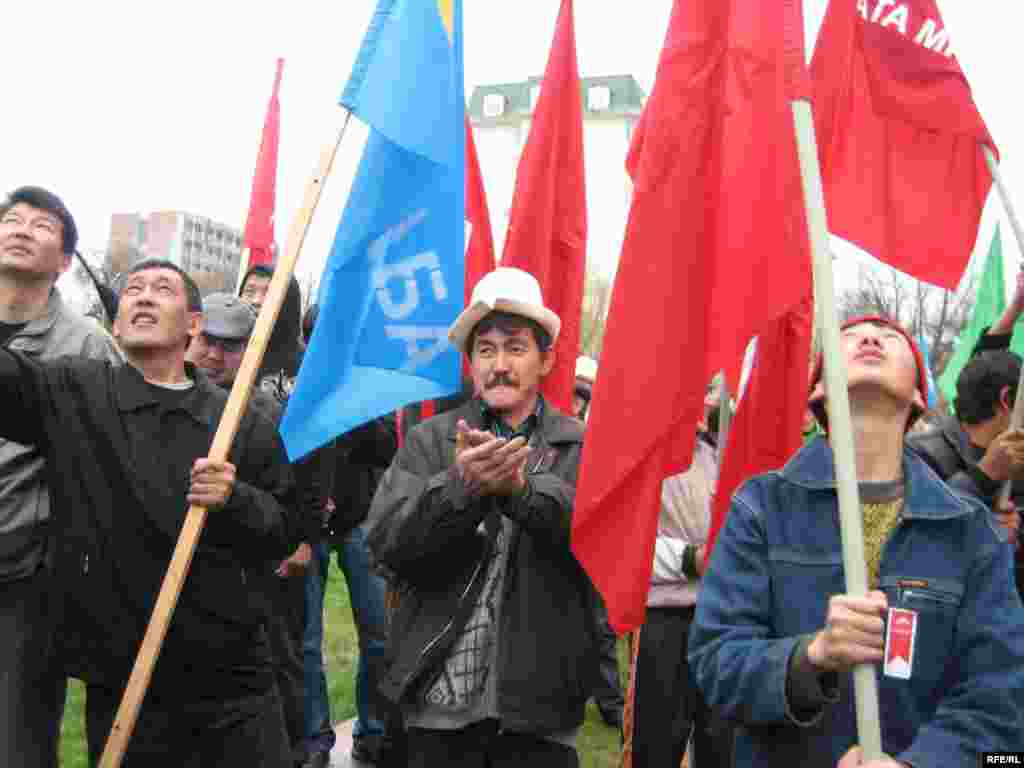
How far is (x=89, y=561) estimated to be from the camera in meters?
2.97

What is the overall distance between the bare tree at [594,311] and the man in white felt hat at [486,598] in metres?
32.4

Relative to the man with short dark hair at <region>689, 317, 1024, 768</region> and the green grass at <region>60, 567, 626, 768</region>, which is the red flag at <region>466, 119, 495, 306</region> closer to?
the green grass at <region>60, 567, 626, 768</region>

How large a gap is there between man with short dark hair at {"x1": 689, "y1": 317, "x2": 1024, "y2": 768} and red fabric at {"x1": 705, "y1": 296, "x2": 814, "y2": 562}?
2.89ft

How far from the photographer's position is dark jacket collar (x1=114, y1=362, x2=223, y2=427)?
10.3 ft

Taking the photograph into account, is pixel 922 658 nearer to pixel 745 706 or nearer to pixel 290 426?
pixel 745 706

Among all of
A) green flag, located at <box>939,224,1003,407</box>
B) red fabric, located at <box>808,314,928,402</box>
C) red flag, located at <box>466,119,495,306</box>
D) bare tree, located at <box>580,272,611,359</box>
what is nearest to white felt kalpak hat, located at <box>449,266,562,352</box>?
red fabric, located at <box>808,314,928,402</box>

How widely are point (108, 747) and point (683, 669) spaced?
2246 millimetres

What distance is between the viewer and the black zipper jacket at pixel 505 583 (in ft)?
9.30

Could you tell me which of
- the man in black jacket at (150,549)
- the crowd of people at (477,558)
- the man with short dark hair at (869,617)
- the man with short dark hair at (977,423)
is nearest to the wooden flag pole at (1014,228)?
the crowd of people at (477,558)

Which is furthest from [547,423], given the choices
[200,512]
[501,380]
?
[200,512]

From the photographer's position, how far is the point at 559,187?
16.0 ft

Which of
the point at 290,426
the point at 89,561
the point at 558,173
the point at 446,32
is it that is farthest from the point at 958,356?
the point at 89,561

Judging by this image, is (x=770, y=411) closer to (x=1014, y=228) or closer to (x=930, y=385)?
(x=930, y=385)

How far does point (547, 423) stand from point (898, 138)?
1612mm
